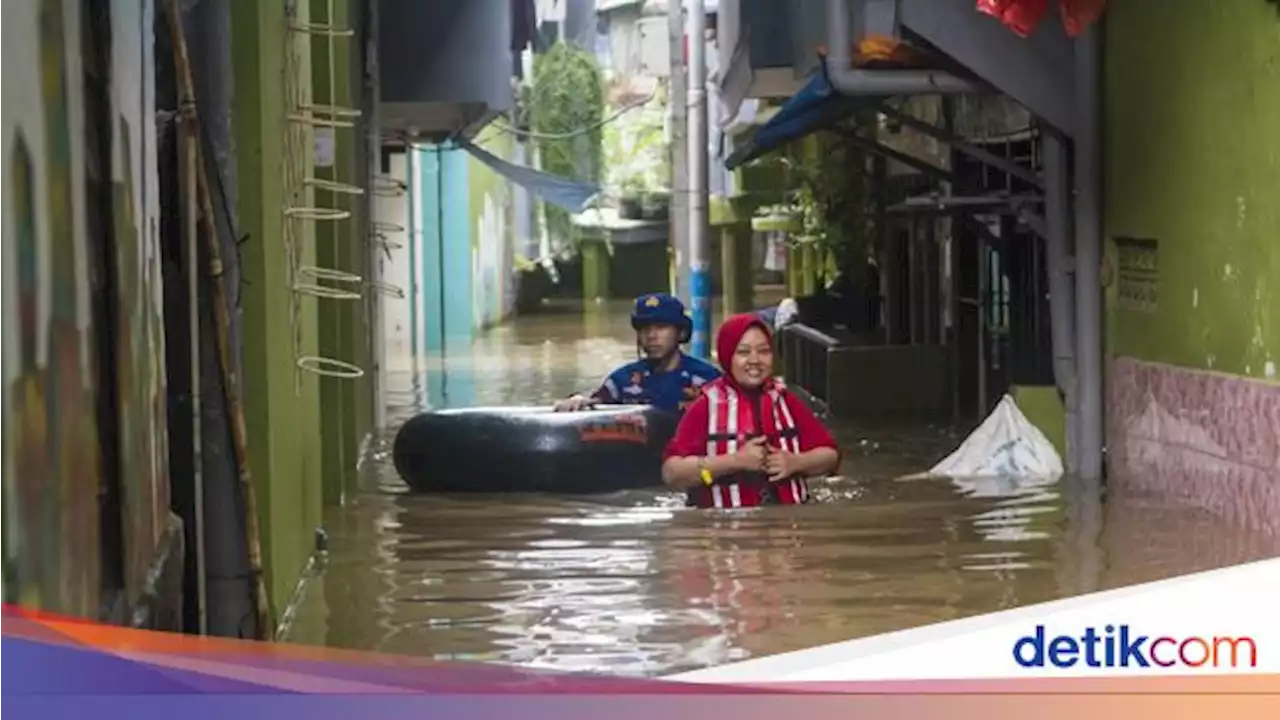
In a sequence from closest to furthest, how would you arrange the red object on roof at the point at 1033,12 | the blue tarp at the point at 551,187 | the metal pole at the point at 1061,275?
the red object on roof at the point at 1033,12
the metal pole at the point at 1061,275
the blue tarp at the point at 551,187

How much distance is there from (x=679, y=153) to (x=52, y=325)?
18.6 m

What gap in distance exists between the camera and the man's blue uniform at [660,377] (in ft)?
40.9

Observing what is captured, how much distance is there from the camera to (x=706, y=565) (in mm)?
9695

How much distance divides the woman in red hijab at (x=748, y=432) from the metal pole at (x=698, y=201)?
1134 centimetres

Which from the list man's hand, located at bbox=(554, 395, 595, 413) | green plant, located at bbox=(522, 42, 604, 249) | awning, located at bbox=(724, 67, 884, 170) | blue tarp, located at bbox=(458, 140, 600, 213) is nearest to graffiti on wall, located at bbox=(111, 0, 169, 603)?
man's hand, located at bbox=(554, 395, 595, 413)

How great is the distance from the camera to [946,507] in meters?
11.8

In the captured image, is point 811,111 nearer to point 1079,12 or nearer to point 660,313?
point 660,313

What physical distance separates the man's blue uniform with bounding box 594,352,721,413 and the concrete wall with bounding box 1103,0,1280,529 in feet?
7.51

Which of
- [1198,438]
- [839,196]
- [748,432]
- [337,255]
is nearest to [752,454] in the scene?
[748,432]

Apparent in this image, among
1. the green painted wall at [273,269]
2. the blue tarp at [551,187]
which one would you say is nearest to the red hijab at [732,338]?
the green painted wall at [273,269]

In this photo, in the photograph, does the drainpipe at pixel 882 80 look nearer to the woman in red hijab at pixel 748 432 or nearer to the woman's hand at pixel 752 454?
the woman in red hijab at pixel 748 432

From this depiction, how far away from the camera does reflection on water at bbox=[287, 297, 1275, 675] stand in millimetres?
7906

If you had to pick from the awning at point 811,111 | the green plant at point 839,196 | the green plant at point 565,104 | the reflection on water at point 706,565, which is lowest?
the reflection on water at point 706,565

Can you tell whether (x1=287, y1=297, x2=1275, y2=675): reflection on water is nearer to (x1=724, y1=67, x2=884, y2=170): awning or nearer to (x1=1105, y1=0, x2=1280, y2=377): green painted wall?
(x1=1105, y1=0, x2=1280, y2=377): green painted wall
